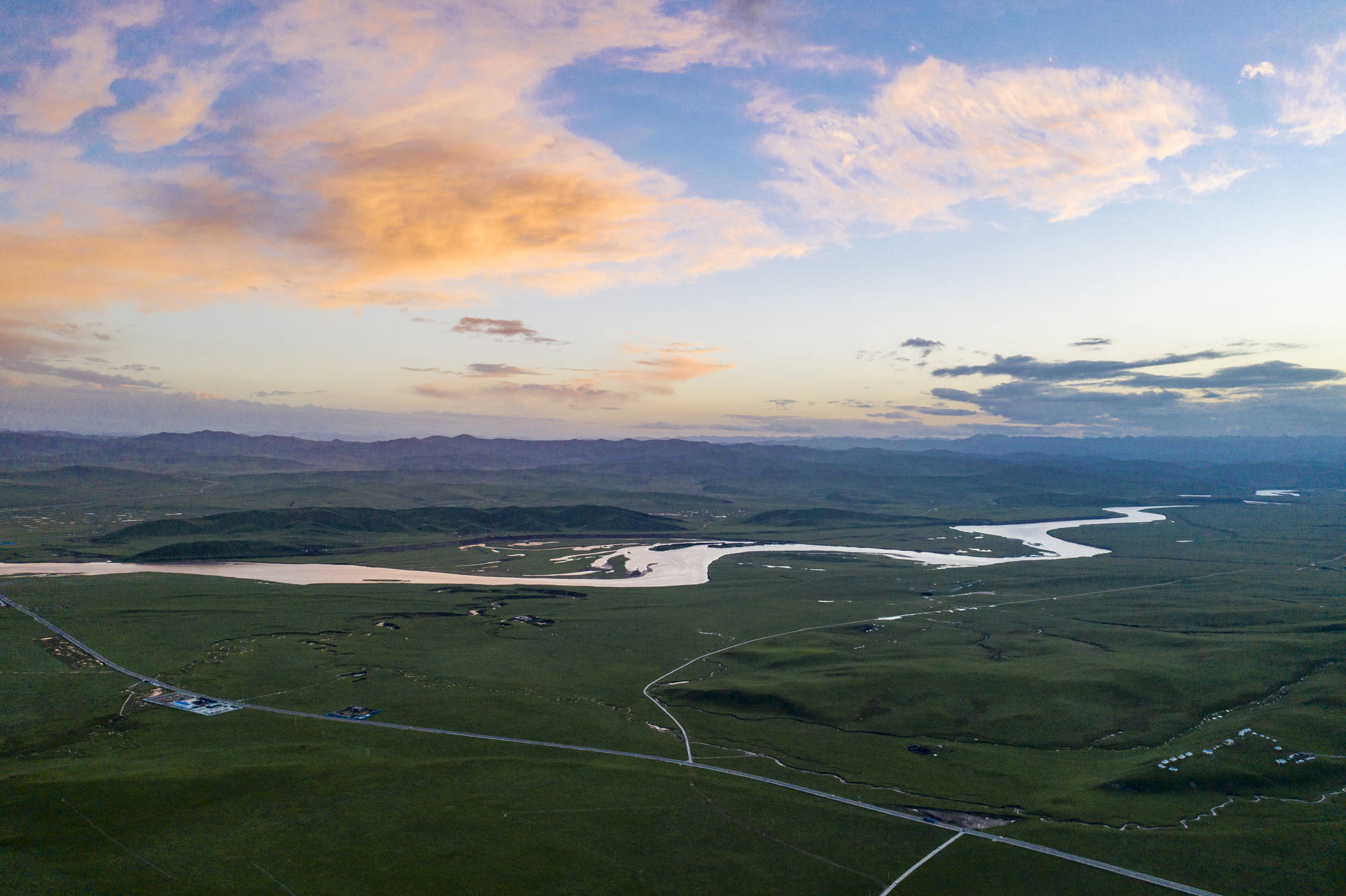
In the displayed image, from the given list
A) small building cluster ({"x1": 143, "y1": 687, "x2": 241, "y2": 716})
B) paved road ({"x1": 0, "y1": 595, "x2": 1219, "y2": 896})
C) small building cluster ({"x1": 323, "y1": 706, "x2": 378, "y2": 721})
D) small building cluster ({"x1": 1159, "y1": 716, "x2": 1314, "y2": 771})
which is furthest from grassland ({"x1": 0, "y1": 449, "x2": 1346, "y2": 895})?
small building cluster ({"x1": 143, "y1": 687, "x2": 241, "y2": 716})

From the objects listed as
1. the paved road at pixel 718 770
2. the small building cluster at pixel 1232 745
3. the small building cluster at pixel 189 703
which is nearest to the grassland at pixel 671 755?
the small building cluster at pixel 1232 745

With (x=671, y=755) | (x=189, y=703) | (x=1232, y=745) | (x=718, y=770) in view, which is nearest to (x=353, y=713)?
(x=189, y=703)

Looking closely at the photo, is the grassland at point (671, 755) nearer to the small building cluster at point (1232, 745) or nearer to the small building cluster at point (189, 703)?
the small building cluster at point (1232, 745)

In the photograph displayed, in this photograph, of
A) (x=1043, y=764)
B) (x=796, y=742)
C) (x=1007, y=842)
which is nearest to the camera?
(x=1007, y=842)

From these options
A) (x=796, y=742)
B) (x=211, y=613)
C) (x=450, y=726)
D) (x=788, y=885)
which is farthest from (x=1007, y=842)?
(x=211, y=613)

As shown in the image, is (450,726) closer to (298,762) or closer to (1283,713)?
(298,762)

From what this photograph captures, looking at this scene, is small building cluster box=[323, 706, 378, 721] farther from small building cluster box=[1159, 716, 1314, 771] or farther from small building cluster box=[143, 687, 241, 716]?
small building cluster box=[1159, 716, 1314, 771]

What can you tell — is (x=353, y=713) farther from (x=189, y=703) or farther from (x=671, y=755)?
(x=671, y=755)

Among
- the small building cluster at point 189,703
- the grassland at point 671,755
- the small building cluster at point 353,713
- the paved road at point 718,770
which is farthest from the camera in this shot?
the small building cluster at point 189,703
